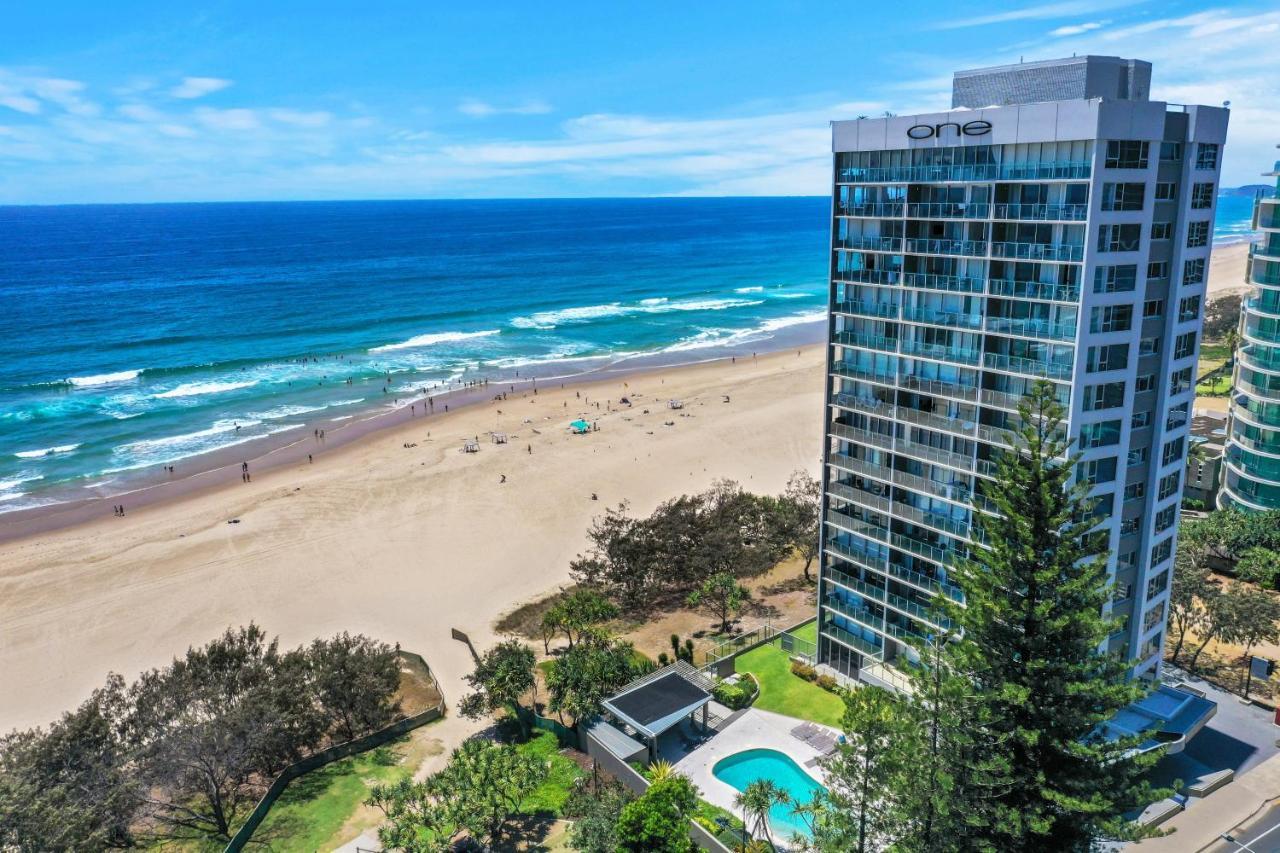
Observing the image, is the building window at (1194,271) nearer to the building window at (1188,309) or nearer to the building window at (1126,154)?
A: the building window at (1188,309)

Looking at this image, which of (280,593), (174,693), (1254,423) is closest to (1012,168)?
(1254,423)

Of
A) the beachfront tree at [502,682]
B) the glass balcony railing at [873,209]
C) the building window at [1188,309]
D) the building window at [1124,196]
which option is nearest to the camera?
the building window at [1124,196]

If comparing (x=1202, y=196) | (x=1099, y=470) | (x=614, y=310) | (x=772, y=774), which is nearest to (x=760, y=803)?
(x=772, y=774)

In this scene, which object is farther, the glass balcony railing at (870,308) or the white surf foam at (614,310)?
the white surf foam at (614,310)

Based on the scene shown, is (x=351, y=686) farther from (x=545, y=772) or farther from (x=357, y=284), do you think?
(x=357, y=284)

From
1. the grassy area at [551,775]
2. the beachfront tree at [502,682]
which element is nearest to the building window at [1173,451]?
the grassy area at [551,775]

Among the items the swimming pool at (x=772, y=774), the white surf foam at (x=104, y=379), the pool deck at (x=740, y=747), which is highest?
the white surf foam at (x=104, y=379)

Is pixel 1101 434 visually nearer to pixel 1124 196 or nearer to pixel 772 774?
pixel 1124 196
